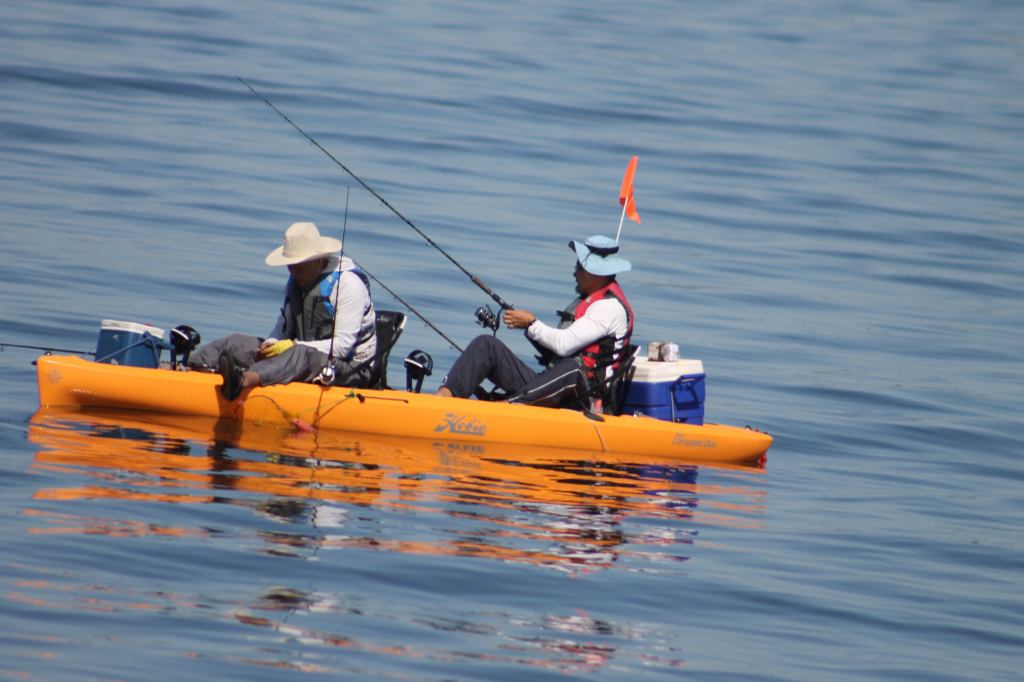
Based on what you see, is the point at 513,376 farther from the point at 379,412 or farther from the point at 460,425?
the point at 379,412

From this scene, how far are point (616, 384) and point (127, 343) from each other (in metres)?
3.16

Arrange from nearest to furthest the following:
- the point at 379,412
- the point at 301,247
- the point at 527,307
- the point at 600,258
→ the point at 301,247 < the point at 379,412 < the point at 600,258 < the point at 527,307

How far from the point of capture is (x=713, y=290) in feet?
55.7

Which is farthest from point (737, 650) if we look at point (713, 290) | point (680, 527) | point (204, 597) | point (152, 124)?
point (152, 124)

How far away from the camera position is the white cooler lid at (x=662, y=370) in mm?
10148

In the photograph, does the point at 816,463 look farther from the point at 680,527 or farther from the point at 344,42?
the point at 344,42

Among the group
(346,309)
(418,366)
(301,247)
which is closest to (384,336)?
(418,366)

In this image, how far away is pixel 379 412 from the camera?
9.65 meters

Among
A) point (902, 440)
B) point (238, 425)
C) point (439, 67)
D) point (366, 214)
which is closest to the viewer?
point (238, 425)

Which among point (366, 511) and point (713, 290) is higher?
point (713, 290)

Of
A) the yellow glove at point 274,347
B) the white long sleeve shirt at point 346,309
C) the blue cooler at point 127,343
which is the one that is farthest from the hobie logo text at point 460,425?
the blue cooler at point 127,343

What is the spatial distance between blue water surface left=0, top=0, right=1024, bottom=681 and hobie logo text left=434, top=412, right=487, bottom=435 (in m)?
0.19

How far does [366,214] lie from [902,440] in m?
8.64

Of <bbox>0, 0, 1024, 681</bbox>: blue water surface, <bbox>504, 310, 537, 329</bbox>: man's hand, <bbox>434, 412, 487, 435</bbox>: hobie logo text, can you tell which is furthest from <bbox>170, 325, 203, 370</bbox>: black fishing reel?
<bbox>504, 310, 537, 329</bbox>: man's hand
